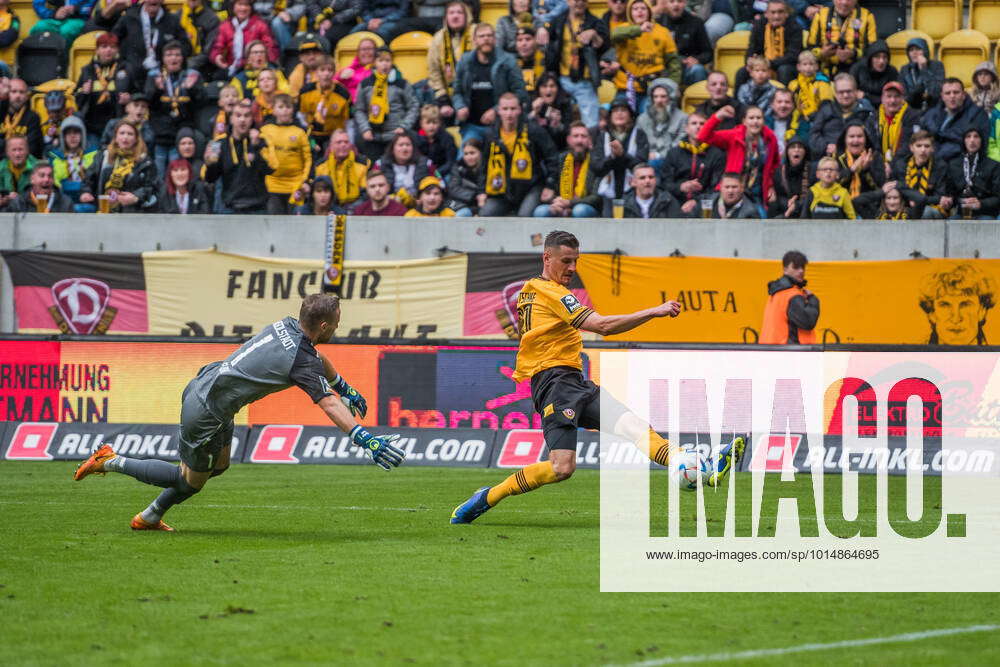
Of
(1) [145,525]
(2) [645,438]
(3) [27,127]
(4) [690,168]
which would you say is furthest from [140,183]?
(2) [645,438]

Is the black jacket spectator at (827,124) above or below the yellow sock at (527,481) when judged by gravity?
above

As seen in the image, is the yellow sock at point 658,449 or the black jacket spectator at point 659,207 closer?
the yellow sock at point 658,449

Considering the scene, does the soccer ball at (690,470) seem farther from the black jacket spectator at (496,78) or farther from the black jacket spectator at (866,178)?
the black jacket spectator at (496,78)

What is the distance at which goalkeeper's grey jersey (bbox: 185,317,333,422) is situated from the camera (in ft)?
31.8

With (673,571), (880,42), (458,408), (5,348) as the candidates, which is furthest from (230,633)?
(880,42)

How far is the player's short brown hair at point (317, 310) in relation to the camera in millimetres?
9680

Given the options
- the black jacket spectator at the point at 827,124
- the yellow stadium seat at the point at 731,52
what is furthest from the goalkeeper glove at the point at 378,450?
the yellow stadium seat at the point at 731,52

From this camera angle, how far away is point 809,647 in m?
6.19

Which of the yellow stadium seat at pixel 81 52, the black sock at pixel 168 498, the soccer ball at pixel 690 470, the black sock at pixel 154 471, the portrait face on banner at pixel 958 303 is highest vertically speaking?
the yellow stadium seat at pixel 81 52

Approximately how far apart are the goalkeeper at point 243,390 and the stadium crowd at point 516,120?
9888 millimetres

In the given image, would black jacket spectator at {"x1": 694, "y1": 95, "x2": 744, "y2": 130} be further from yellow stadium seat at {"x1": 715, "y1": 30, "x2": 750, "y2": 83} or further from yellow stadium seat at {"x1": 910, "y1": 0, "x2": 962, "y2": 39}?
yellow stadium seat at {"x1": 910, "y1": 0, "x2": 962, "y2": 39}

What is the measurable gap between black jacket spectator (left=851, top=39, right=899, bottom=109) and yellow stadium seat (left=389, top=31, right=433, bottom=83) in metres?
6.76

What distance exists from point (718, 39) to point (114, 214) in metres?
9.38

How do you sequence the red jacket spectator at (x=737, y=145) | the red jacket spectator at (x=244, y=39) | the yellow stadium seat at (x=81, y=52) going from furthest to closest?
the yellow stadium seat at (x=81, y=52) → the red jacket spectator at (x=244, y=39) → the red jacket spectator at (x=737, y=145)
